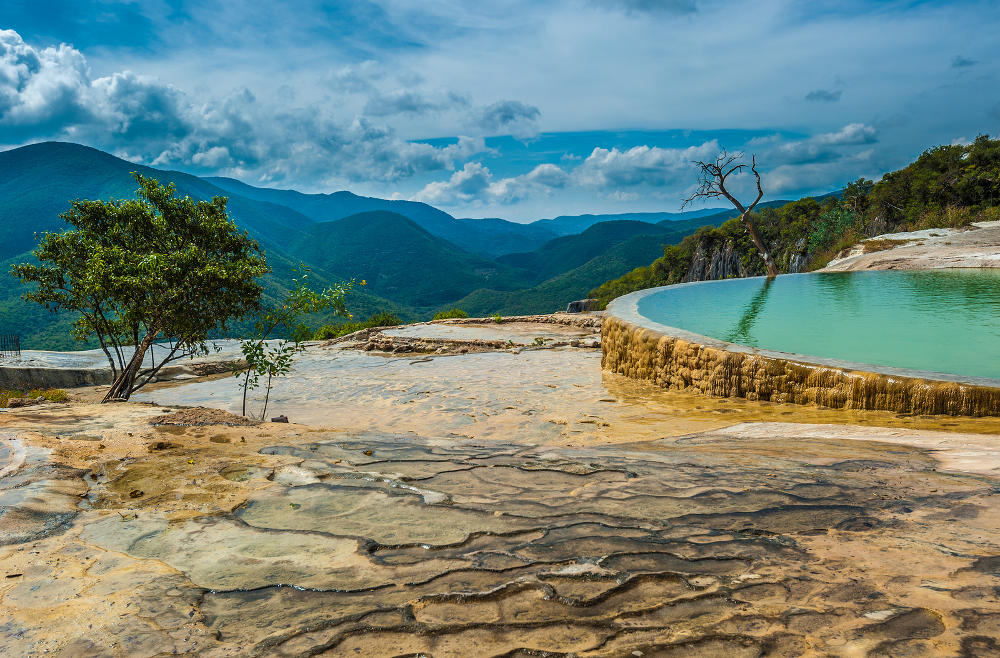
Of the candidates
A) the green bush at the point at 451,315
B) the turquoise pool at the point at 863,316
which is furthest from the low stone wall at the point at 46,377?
the turquoise pool at the point at 863,316

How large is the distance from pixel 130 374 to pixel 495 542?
8259 millimetres

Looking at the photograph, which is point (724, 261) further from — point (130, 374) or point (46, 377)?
point (130, 374)

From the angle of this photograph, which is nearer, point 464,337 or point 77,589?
point 77,589

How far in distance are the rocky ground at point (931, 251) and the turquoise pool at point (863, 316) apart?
47.6 inches

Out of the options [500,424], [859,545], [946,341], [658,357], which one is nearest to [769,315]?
[946,341]

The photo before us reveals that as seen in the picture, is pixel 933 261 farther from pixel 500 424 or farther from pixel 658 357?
pixel 500 424

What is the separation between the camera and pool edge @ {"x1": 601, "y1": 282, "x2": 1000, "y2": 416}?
4816 millimetres

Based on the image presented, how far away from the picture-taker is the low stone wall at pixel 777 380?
4816 mm

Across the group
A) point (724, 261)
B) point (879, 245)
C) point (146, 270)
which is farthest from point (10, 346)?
point (724, 261)

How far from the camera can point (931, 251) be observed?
17.5m

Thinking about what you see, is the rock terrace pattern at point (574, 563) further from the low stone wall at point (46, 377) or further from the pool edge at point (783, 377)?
the low stone wall at point (46, 377)

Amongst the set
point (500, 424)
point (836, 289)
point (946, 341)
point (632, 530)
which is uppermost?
point (836, 289)

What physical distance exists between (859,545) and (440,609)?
1.79 m

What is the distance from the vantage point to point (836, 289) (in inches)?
556
